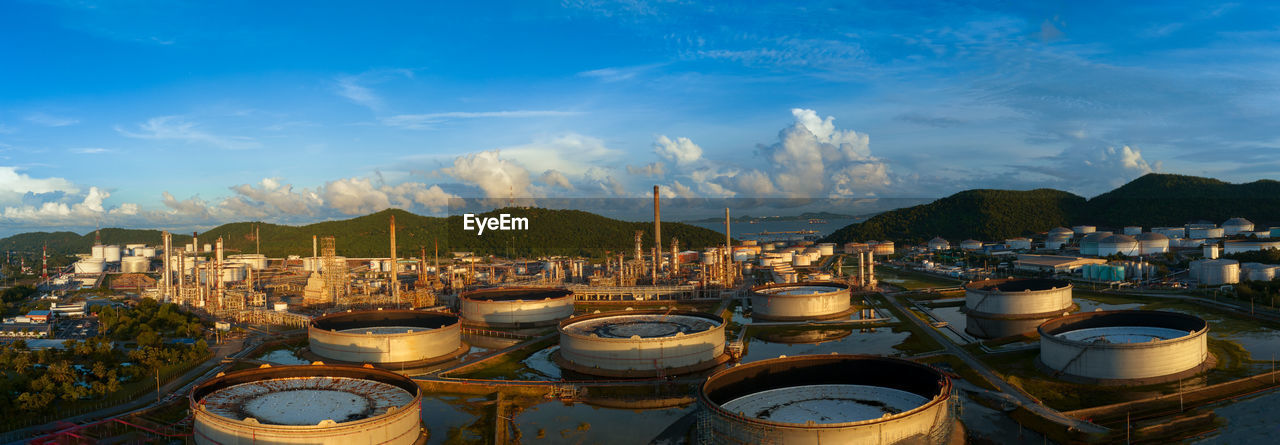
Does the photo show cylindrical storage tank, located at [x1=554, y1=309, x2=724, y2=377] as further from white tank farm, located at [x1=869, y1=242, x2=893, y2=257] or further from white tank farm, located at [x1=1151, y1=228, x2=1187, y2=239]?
white tank farm, located at [x1=1151, y1=228, x2=1187, y2=239]

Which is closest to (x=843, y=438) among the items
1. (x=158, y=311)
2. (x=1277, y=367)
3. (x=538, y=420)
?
(x=538, y=420)

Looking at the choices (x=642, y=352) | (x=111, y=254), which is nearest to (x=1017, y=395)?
(x=642, y=352)

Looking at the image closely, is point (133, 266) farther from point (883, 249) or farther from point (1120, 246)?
point (1120, 246)

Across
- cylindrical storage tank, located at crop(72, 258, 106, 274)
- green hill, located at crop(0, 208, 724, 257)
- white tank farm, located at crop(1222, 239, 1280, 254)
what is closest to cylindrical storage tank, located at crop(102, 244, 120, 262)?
cylindrical storage tank, located at crop(72, 258, 106, 274)

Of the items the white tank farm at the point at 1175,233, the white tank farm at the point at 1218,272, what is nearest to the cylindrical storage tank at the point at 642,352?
the white tank farm at the point at 1218,272

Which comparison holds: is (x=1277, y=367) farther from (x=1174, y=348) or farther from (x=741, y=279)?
(x=741, y=279)

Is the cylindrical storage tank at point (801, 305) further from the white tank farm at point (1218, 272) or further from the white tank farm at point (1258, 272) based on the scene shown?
the white tank farm at point (1258, 272)
